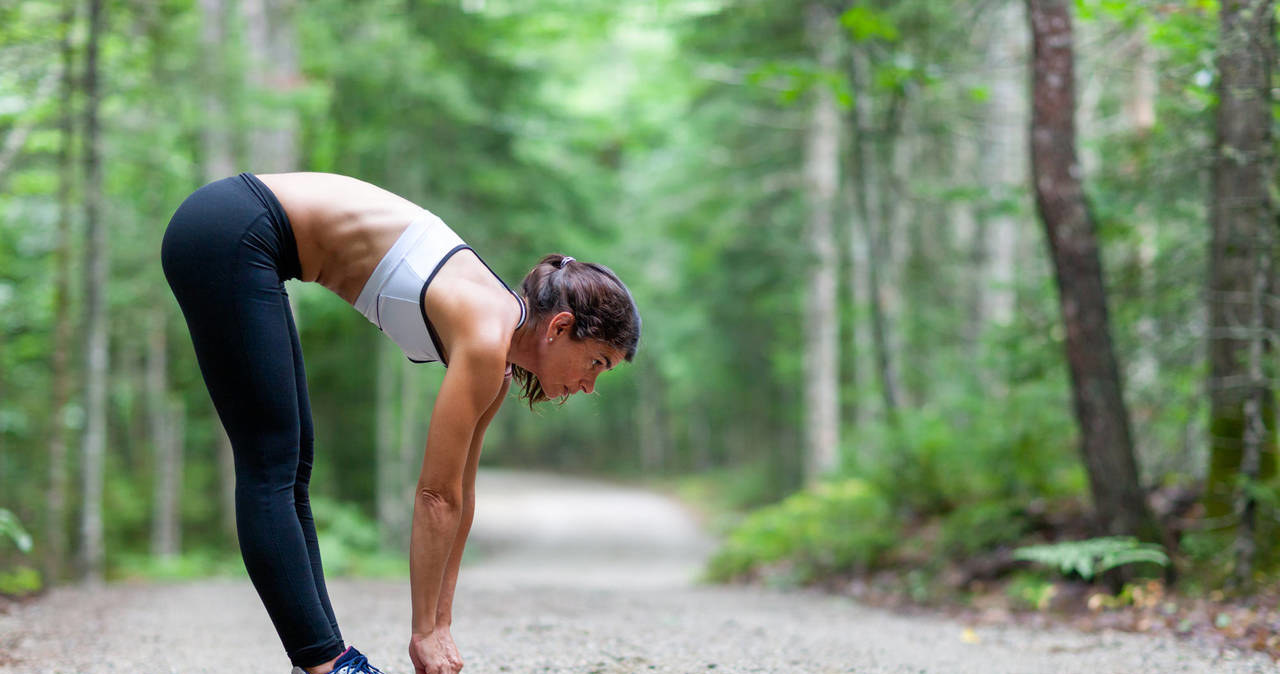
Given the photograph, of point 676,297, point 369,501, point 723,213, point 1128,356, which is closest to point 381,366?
point 369,501

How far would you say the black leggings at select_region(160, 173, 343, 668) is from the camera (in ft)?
7.58

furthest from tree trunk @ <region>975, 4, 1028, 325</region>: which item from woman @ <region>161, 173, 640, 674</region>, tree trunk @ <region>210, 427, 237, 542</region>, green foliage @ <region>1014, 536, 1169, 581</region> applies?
tree trunk @ <region>210, 427, 237, 542</region>

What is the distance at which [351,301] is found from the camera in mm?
2477

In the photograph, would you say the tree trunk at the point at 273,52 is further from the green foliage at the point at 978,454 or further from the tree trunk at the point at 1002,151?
the tree trunk at the point at 1002,151

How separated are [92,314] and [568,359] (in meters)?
6.65

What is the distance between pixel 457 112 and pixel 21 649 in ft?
36.9

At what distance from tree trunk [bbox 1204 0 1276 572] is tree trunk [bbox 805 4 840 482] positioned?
30.4 feet

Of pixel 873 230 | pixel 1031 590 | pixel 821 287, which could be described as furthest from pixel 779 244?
pixel 1031 590

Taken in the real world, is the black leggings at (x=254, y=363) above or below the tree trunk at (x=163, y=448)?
above

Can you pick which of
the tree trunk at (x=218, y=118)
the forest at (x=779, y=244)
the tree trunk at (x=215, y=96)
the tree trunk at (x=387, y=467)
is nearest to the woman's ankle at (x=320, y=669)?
the tree trunk at (x=218, y=118)

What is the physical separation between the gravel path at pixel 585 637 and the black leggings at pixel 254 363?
3.55 feet

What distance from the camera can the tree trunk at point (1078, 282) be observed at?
551 centimetres

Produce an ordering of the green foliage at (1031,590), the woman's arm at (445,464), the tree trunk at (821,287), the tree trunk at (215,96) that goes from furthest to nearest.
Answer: the tree trunk at (821,287), the tree trunk at (215,96), the green foliage at (1031,590), the woman's arm at (445,464)

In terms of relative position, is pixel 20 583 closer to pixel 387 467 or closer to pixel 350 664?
pixel 350 664
